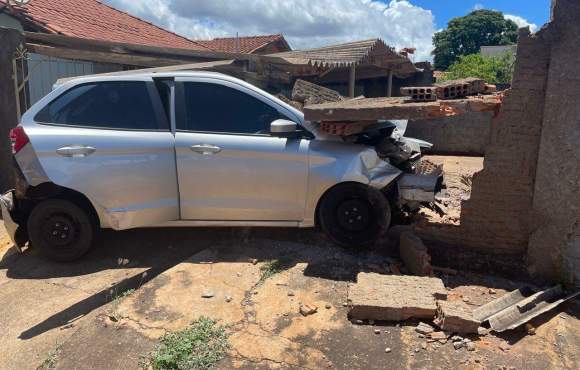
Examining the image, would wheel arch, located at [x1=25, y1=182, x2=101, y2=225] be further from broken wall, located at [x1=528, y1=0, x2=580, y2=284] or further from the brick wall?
broken wall, located at [x1=528, y1=0, x2=580, y2=284]

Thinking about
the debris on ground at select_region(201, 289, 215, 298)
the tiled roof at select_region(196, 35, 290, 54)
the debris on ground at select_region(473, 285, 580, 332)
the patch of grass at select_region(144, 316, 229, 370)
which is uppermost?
the tiled roof at select_region(196, 35, 290, 54)

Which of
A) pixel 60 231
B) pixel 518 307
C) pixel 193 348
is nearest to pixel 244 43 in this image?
pixel 60 231

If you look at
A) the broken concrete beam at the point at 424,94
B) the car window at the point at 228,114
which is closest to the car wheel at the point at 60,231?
the car window at the point at 228,114

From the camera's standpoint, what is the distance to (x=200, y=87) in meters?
4.49

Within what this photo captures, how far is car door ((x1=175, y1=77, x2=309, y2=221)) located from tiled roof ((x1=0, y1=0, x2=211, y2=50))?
7.34 m

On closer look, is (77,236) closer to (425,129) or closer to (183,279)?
(183,279)

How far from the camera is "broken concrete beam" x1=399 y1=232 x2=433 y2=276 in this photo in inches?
158

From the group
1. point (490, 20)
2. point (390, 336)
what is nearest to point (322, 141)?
point (390, 336)

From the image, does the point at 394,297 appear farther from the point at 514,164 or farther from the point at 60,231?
the point at 60,231

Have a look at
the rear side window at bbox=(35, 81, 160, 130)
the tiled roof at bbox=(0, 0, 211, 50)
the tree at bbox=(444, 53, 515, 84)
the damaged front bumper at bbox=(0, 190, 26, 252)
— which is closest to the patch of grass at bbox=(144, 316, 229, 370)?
the rear side window at bbox=(35, 81, 160, 130)

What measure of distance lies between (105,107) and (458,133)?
1012cm

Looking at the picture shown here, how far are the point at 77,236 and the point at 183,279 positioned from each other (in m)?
1.24

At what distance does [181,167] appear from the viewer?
171 inches

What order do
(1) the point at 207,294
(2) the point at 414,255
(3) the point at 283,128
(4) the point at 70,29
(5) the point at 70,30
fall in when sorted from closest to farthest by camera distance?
(1) the point at 207,294, (2) the point at 414,255, (3) the point at 283,128, (5) the point at 70,30, (4) the point at 70,29
